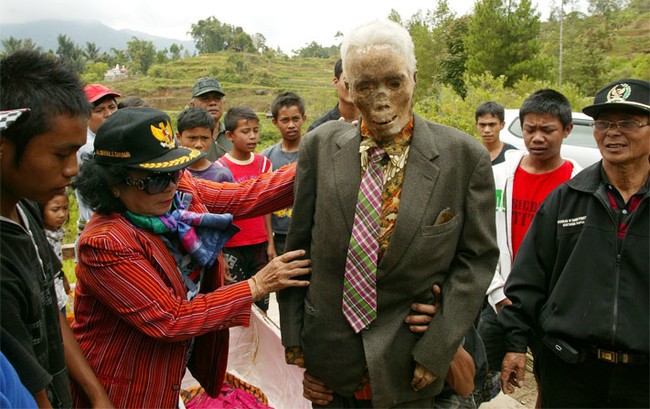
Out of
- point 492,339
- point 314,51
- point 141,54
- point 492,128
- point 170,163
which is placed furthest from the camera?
point 314,51

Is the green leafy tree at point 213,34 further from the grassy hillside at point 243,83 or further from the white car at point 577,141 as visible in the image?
the white car at point 577,141

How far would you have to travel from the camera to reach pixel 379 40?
1530 mm

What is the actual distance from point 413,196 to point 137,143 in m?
0.93

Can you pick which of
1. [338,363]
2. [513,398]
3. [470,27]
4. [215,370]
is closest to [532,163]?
[513,398]

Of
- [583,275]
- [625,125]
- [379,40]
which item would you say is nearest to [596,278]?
[583,275]

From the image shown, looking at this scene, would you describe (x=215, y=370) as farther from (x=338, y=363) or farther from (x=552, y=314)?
(x=552, y=314)

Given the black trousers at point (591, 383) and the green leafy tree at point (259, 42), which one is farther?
the green leafy tree at point (259, 42)

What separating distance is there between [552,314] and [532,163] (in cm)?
123

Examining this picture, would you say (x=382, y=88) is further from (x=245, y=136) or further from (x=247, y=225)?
(x=245, y=136)

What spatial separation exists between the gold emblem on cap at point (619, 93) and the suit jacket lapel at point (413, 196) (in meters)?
0.89

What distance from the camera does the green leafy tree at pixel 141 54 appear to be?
2174 inches

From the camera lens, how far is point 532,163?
3.00 metres

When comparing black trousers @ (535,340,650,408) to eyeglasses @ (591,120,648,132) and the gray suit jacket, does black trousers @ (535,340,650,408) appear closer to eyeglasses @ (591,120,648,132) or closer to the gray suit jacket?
the gray suit jacket

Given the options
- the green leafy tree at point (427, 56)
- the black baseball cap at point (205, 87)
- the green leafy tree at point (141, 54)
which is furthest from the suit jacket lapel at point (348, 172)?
the green leafy tree at point (141, 54)
